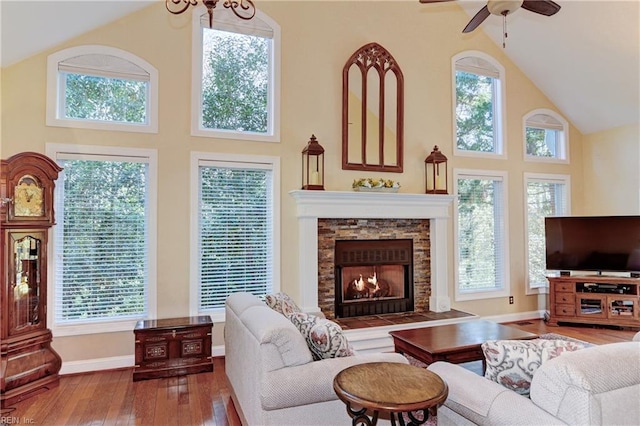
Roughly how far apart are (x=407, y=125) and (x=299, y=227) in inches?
82.8

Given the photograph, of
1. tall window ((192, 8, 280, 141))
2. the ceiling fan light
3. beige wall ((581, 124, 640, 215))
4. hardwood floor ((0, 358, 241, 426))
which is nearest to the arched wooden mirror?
tall window ((192, 8, 280, 141))

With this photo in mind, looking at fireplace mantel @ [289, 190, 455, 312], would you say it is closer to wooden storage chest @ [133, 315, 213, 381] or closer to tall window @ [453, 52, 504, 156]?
tall window @ [453, 52, 504, 156]

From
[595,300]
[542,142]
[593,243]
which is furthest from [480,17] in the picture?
[595,300]

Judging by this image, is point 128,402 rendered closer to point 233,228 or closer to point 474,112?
point 233,228

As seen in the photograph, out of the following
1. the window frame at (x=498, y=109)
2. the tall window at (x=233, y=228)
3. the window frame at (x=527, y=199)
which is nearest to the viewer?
the tall window at (x=233, y=228)

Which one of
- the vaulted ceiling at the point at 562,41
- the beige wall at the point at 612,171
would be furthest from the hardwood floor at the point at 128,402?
the beige wall at the point at 612,171

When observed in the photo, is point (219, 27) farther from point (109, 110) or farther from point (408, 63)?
point (408, 63)

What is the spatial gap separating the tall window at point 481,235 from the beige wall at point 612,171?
68.6 inches

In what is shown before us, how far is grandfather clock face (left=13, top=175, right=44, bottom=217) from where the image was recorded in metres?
3.49

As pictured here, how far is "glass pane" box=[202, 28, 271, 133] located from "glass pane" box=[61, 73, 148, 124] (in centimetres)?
69

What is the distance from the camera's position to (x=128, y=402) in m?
3.30

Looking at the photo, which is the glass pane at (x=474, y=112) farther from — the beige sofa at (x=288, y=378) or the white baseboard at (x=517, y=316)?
the beige sofa at (x=288, y=378)

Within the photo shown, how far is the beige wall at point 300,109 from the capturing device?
4.03m

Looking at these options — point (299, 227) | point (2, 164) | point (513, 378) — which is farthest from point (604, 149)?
point (2, 164)
